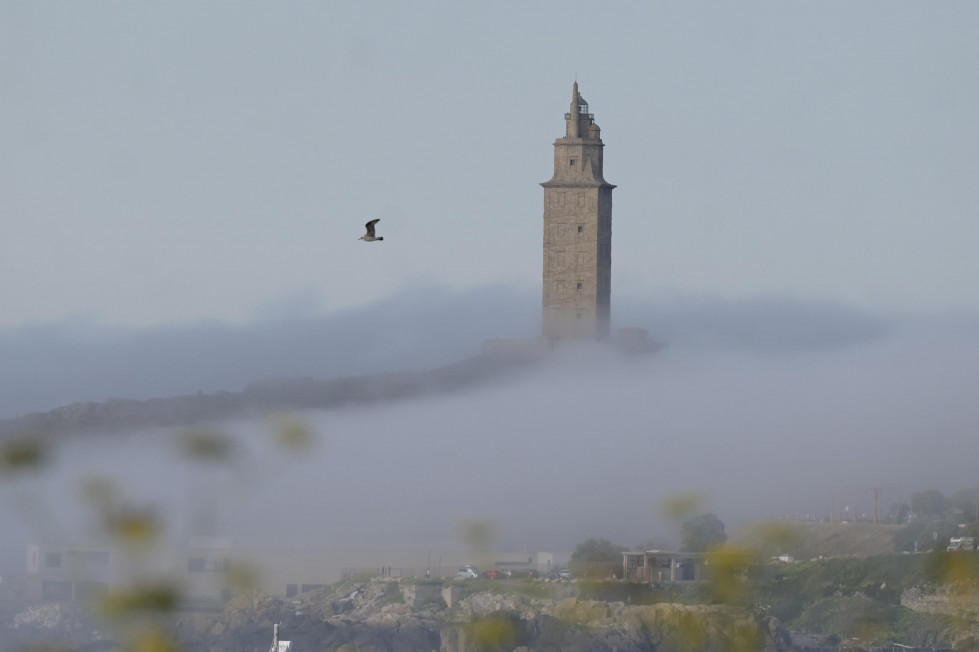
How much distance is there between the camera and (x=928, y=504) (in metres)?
162

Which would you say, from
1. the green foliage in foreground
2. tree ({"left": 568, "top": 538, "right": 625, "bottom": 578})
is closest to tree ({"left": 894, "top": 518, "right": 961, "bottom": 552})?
the green foliage in foreground

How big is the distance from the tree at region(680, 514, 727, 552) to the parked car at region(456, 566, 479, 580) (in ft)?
39.7

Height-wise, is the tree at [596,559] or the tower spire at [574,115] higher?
the tower spire at [574,115]

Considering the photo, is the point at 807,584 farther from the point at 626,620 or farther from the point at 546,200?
the point at 546,200

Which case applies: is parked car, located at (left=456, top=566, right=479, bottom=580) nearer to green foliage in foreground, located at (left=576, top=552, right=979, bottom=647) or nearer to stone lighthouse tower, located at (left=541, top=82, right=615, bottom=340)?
green foliage in foreground, located at (left=576, top=552, right=979, bottom=647)

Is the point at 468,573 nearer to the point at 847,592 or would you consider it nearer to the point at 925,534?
the point at 847,592

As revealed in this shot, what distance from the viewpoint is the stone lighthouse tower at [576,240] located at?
159625mm

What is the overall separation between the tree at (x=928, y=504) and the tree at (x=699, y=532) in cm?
1848

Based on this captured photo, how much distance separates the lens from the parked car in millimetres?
147625

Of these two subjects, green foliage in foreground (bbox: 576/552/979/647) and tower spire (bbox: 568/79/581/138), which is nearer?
green foliage in foreground (bbox: 576/552/979/647)

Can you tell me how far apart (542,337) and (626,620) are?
99.0 feet

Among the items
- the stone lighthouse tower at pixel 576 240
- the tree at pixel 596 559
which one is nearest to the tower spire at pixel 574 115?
the stone lighthouse tower at pixel 576 240

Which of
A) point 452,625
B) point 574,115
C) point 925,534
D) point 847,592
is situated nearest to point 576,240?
point 574,115

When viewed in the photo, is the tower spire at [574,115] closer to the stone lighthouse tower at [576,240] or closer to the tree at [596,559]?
the stone lighthouse tower at [576,240]
